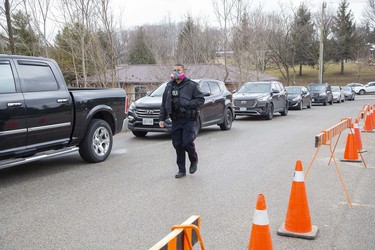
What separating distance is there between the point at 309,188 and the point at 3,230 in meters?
4.31

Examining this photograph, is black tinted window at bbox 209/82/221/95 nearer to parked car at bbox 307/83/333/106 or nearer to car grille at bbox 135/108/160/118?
car grille at bbox 135/108/160/118

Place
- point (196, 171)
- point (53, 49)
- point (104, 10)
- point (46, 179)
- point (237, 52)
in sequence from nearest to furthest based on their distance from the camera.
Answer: point (46, 179) < point (196, 171) < point (104, 10) < point (53, 49) < point (237, 52)

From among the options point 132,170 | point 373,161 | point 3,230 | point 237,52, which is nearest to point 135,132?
point 132,170

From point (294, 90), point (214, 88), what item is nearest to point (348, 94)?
point (294, 90)

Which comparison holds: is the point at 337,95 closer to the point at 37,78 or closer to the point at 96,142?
the point at 96,142

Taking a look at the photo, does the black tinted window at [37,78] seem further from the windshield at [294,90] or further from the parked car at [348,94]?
the parked car at [348,94]

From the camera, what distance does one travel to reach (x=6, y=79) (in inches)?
254

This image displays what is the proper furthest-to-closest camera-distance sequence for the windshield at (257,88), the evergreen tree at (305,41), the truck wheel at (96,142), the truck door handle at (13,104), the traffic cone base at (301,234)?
the evergreen tree at (305,41)
the windshield at (257,88)
the truck wheel at (96,142)
the truck door handle at (13,104)
the traffic cone base at (301,234)

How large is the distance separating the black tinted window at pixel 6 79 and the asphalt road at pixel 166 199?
1.50 meters

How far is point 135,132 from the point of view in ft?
39.5

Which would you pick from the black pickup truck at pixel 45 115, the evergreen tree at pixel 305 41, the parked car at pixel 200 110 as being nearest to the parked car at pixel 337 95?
the evergreen tree at pixel 305 41

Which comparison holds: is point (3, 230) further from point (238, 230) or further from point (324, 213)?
point (324, 213)

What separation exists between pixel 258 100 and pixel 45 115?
483 inches

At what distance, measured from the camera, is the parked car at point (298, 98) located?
25266 millimetres
